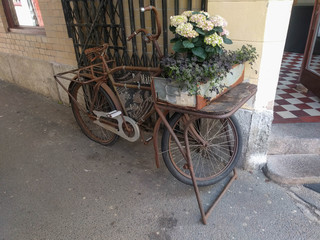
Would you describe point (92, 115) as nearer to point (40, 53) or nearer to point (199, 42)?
point (199, 42)

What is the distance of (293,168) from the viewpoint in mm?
2477

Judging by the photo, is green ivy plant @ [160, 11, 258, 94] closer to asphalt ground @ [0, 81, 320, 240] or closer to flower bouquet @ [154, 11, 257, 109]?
flower bouquet @ [154, 11, 257, 109]

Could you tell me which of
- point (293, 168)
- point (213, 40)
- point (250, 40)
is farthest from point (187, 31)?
point (293, 168)

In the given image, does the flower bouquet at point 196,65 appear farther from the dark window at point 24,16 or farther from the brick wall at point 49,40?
the dark window at point 24,16

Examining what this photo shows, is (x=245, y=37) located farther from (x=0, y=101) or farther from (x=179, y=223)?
(x=0, y=101)

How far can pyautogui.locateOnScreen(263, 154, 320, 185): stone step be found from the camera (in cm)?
238

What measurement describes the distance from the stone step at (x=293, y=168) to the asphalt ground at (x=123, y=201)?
3.5 inches

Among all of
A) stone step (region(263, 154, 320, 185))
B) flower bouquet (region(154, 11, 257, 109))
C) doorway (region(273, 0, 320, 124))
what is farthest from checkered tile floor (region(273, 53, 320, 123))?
flower bouquet (region(154, 11, 257, 109))

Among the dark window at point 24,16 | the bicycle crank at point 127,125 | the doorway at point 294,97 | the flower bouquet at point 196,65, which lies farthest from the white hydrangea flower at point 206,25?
the dark window at point 24,16

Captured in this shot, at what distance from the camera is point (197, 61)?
189 centimetres

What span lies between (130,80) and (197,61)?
0.98 meters

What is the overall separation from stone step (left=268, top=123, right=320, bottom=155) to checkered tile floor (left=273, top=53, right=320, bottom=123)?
278 mm

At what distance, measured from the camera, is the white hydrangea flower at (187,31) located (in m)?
1.74

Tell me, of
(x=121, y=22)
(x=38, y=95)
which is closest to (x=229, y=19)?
(x=121, y=22)
